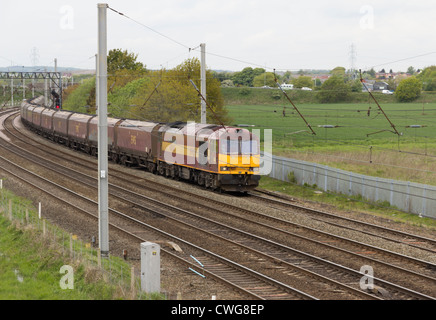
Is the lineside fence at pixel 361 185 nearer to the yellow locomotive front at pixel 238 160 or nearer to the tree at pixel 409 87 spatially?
the yellow locomotive front at pixel 238 160

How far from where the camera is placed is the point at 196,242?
21.0 meters

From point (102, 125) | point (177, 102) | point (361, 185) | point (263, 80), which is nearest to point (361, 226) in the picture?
point (361, 185)

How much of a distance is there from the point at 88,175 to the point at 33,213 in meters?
12.9

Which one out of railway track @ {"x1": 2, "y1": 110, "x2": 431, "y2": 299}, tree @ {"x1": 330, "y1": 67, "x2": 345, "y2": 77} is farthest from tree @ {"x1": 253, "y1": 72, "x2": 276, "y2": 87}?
railway track @ {"x1": 2, "y1": 110, "x2": 431, "y2": 299}

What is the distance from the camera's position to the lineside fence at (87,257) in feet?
48.6

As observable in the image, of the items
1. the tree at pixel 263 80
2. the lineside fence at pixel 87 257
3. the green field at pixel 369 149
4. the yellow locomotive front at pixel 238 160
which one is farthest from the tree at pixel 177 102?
the lineside fence at pixel 87 257

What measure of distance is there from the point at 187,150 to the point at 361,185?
9.86m

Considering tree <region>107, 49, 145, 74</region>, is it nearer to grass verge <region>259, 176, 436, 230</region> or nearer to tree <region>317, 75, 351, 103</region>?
tree <region>317, 75, 351, 103</region>

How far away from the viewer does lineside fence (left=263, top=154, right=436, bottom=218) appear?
86.5 feet

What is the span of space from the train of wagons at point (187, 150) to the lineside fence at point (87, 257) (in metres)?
9.96

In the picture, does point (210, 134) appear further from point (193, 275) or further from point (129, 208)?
point (193, 275)

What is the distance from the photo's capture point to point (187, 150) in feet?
110

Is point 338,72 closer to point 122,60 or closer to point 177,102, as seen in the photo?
point 122,60

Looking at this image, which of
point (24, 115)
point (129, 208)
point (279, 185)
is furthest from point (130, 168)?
point (24, 115)
